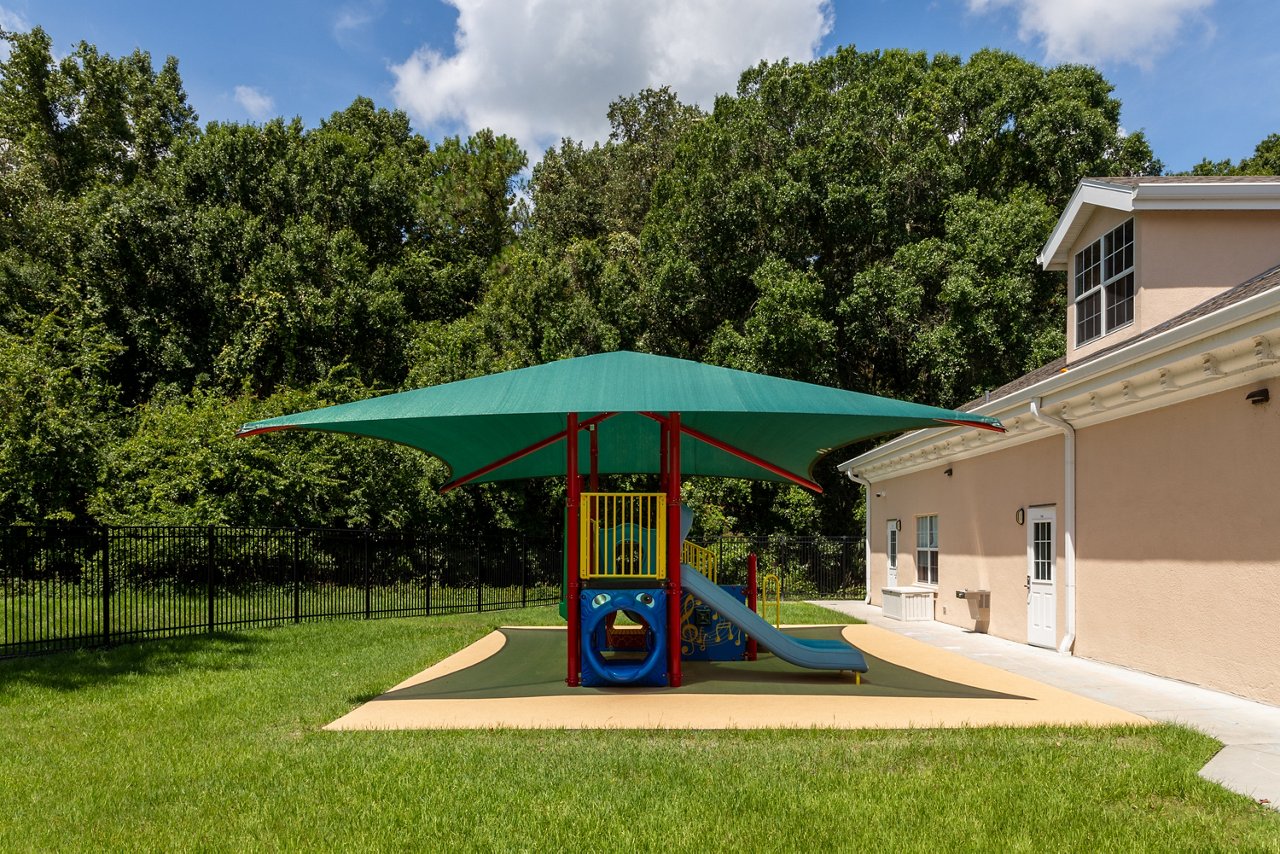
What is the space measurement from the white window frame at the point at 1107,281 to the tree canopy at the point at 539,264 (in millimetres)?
10782

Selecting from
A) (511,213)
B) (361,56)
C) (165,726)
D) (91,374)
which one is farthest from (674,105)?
(165,726)

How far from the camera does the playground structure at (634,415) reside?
332 inches

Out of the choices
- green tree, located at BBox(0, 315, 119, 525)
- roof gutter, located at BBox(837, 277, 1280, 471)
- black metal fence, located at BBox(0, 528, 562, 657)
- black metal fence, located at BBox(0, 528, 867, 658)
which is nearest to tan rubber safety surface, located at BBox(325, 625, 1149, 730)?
roof gutter, located at BBox(837, 277, 1280, 471)

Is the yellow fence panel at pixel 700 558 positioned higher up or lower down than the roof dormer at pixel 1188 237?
lower down

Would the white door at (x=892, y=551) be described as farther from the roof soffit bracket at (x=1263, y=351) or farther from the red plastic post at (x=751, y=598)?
the roof soffit bracket at (x=1263, y=351)

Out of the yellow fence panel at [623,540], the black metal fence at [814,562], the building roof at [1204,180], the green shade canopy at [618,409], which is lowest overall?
the black metal fence at [814,562]

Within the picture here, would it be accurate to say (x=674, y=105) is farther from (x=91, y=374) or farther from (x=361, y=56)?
(x=91, y=374)

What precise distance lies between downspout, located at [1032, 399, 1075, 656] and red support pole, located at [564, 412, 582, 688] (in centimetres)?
580

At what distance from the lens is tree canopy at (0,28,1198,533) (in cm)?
2441

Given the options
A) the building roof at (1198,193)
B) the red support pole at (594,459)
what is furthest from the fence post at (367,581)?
the building roof at (1198,193)

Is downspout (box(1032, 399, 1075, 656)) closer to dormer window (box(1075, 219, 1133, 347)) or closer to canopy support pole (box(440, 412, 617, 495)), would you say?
dormer window (box(1075, 219, 1133, 347))

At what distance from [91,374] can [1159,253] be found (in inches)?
995

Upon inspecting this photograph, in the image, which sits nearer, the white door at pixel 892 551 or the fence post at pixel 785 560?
the white door at pixel 892 551

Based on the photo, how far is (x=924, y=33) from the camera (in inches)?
1085
